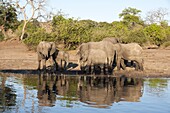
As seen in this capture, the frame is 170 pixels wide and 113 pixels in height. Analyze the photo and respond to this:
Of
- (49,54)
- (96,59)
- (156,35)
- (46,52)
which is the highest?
(156,35)

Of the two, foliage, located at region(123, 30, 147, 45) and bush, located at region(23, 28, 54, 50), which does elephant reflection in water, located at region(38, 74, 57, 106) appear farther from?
foliage, located at region(123, 30, 147, 45)

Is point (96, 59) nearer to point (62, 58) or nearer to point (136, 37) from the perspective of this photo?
A: point (62, 58)

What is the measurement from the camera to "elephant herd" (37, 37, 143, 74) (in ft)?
65.0

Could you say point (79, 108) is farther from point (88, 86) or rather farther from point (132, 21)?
point (132, 21)

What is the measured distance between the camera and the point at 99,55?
19.8m

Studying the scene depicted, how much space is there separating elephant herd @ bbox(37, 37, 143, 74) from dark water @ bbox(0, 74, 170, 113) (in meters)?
5.26

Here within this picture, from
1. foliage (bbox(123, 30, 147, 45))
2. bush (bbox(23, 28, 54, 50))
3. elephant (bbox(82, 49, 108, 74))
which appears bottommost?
elephant (bbox(82, 49, 108, 74))

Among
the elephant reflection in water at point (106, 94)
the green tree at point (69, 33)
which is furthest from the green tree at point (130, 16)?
the elephant reflection in water at point (106, 94)

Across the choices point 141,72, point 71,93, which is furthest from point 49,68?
point 71,93

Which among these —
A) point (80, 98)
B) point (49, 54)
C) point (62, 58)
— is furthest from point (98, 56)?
point (80, 98)

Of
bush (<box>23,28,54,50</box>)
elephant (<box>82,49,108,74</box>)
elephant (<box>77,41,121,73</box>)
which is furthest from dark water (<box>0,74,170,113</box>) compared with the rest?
bush (<box>23,28,54,50</box>)

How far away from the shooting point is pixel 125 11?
80562 mm

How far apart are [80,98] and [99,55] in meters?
9.16

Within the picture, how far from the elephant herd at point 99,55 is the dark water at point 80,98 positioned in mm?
5257
